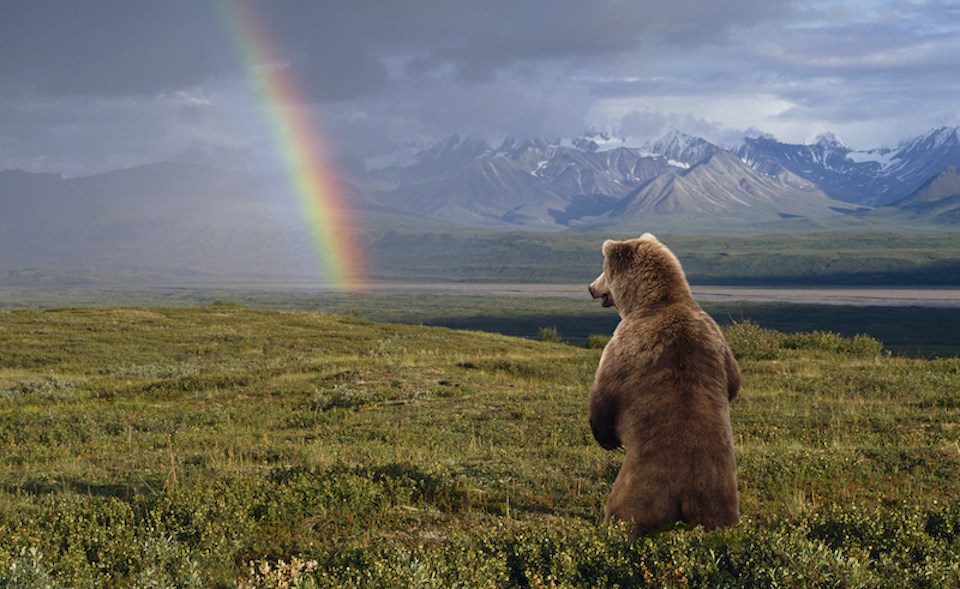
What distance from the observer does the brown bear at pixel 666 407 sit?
6.87m

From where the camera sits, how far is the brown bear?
6.87 meters

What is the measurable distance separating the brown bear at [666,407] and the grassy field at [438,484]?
0.84 ft

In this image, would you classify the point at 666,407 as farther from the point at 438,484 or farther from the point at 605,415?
the point at 438,484

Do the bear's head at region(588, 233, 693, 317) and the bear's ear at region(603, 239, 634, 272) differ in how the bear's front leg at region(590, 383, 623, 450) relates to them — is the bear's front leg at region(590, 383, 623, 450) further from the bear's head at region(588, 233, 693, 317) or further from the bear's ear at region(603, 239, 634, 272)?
the bear's ear at region(603, 239, 634, 272)

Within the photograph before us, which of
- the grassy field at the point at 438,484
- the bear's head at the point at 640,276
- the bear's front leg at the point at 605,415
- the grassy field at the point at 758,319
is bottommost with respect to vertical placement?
the grassy field at the point at 758,319

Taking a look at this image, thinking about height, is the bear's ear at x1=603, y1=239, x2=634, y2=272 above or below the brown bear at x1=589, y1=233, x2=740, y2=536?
above

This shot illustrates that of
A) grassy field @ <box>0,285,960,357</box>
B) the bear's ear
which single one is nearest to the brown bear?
the bear's ear

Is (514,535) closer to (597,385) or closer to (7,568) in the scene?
(597,385)

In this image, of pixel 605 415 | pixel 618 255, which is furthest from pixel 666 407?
pixel 618 255

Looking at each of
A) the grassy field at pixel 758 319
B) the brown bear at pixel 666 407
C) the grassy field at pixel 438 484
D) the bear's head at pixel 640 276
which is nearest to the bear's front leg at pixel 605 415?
the brown bear at pixel 666 407

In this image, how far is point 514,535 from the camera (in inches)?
313

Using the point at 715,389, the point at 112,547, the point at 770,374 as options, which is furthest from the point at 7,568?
the point at 770,374

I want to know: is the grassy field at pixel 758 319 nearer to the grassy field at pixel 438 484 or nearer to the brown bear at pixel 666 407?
the grassy field at pixel 438 484

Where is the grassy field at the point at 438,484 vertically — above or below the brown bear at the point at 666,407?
below
